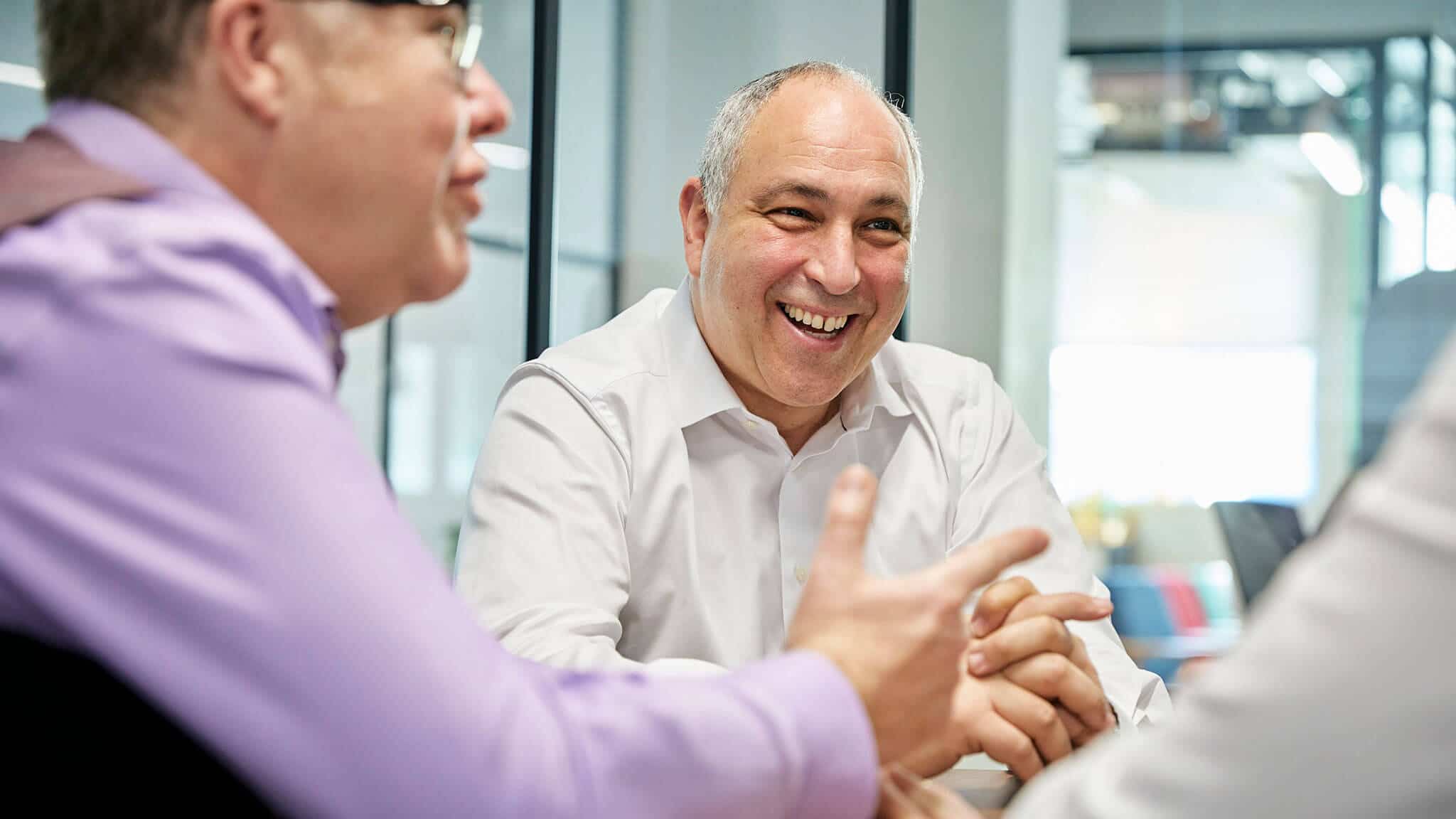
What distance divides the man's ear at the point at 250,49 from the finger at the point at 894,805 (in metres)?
0.60

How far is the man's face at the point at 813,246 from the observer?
76.6 inches

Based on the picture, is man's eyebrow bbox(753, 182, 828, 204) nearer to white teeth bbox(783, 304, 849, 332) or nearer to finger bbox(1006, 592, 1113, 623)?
white teeth bbox(783, 304, 849, 332)

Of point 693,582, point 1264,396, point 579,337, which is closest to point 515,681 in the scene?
point 693,582

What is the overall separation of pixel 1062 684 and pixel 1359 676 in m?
0.74

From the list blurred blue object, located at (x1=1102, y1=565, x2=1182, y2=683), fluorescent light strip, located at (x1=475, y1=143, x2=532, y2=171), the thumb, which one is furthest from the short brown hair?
blurred blue object, located at (x1=1102, y1=565, x2=1182, y2=683)

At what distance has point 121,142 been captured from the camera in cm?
74

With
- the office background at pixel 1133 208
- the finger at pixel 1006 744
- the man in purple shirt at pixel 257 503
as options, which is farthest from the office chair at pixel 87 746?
the office background at pixel 1133 208

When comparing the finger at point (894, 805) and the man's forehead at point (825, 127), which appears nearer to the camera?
the finger at point (894, 805)

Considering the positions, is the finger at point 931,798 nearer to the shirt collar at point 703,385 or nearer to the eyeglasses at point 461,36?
the eyeglasses at point 461,36

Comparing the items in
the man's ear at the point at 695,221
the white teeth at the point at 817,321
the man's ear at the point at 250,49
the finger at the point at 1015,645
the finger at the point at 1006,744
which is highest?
the man's ear at the point at 250,49

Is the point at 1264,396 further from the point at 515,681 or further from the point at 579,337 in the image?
the point at 515,681

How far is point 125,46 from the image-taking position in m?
0.76

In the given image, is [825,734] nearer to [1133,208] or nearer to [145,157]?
[145,157]

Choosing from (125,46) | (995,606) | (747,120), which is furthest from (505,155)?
(125,46)
